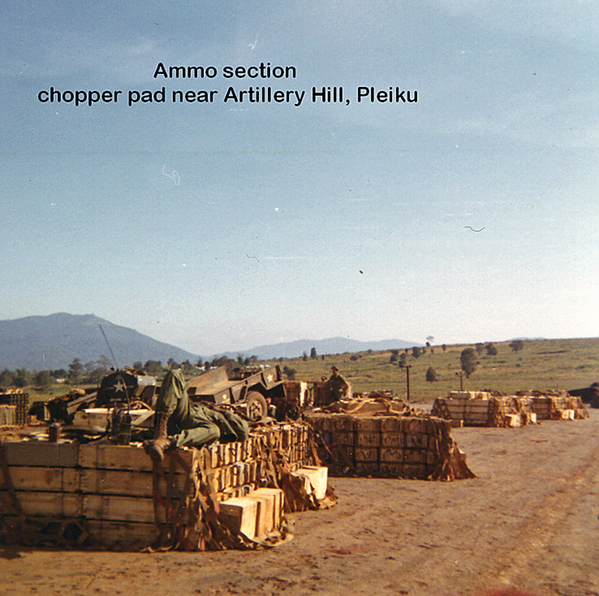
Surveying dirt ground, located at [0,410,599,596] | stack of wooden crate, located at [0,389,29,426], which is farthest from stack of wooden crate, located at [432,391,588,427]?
stack of wooden crate, located at [0,389,29,426]

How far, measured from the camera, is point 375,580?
7.29 m

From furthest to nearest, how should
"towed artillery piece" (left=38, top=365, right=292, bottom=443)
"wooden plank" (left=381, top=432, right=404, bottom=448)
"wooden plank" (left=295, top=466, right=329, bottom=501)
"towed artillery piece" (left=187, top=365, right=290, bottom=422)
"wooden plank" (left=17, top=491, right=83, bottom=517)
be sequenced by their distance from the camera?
"towed artillery piece" (left=187, top=365, right=290, bottom=422), "wooden plank" (left=381, top=432, right=404, bottom=448), "wooden plank" (left=295, top=466, right=329, bottom=501), "towed artillery piece" (left=38, top=365, right=292, bottom=443), "wooden plank" (left=17, top=491, right=83, bottom=517)

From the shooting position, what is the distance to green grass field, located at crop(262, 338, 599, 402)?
2562 inches

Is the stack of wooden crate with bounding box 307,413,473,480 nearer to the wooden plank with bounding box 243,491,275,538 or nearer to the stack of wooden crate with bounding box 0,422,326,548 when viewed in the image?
the wooden plank with bounding box 243,491,275,538

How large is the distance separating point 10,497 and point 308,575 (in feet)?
13.9

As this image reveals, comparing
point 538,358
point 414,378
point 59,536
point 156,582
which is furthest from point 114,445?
point 538,358

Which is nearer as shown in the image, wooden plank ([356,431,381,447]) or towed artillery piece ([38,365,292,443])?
towed artillery piece ([38,365,292,443])

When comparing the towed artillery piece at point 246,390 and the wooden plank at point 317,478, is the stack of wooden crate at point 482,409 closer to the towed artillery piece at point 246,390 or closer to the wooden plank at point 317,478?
the towed artillery piece at point 246,390

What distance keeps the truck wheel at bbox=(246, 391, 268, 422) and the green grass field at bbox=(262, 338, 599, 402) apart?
36.8m

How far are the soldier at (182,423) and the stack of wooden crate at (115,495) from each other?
0.18 m

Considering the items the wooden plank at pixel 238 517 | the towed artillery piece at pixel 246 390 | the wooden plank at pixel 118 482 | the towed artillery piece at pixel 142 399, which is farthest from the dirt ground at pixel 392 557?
the towed artillery piece at pixel 246 390

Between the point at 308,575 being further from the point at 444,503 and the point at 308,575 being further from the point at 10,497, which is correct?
the point at 444,503

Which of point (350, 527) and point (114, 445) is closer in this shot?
point (114, 445)

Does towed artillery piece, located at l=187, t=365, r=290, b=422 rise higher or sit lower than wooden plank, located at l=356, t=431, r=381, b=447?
higher
